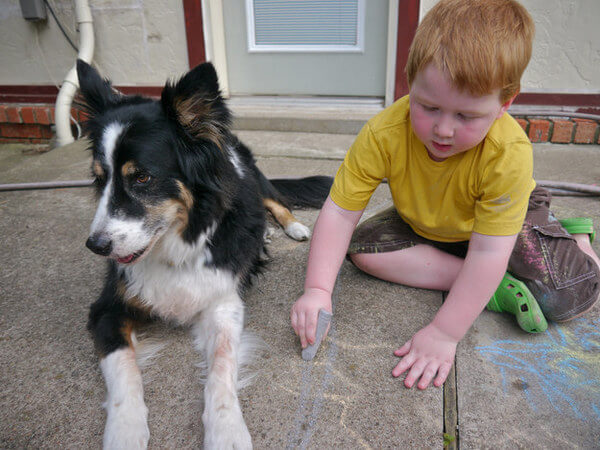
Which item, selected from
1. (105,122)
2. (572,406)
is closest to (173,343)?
(105,122)

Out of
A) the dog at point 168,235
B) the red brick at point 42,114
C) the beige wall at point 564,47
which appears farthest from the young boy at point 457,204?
the red brick at point 42,114

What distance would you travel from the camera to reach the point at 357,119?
13.6 ft

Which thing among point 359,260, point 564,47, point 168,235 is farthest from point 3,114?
point 564,47

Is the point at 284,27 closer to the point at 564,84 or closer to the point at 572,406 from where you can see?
the point at 564,84

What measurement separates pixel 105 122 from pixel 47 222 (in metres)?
1.54

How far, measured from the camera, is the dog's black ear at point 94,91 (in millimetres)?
1797

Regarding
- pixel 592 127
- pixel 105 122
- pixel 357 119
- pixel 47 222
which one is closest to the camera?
pixel 105 122

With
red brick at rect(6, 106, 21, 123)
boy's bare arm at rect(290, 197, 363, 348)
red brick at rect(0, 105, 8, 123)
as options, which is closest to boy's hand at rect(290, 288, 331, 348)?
boy's bare arm at rect(290, 197, 363, 348)

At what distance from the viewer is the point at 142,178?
64.4 inches

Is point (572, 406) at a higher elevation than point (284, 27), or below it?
below

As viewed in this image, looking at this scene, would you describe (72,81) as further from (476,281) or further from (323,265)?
(476,281)

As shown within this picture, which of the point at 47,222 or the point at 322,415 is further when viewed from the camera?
the point at 47,222

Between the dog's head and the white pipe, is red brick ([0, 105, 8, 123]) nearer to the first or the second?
the white pipe

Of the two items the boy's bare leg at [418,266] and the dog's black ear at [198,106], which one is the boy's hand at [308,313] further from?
the dog's black ear at [198,106]
